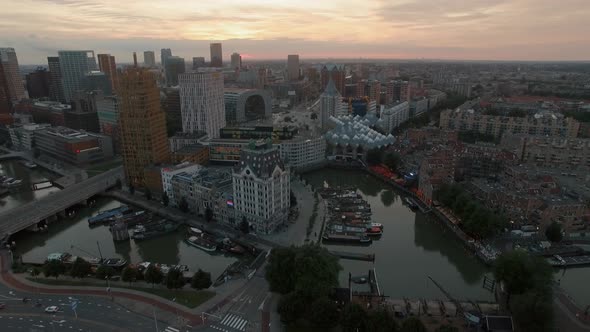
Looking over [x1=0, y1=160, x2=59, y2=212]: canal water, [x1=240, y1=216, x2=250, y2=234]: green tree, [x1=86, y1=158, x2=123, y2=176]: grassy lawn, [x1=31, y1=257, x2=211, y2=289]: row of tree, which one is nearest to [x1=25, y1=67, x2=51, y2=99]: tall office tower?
[x1=0, y1=160, x2=59, y2=212]: canal water

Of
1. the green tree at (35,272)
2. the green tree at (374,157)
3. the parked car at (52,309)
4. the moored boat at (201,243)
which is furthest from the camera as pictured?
the green tree at (374,157)

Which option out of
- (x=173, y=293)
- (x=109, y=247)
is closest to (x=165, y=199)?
(x=109, y=247)

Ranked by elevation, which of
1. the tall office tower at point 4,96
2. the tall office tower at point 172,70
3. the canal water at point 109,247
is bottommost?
the canal water at point 109,247

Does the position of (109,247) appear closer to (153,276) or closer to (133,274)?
(133,274)

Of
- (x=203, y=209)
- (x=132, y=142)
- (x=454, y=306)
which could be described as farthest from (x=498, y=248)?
(x=132, y=142)

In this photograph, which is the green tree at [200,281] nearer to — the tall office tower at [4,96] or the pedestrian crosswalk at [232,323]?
the pedestrian crosswalk at [232,323]

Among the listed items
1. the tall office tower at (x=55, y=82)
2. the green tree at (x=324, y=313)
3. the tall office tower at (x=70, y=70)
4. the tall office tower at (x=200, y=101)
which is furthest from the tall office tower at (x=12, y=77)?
the green tree at (x=324, y=313)
